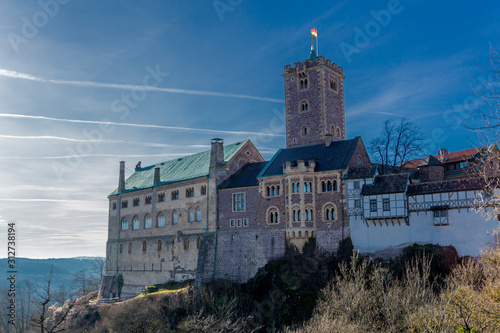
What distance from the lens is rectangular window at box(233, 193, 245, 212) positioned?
51.6m

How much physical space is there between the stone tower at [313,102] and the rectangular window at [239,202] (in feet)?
29.8

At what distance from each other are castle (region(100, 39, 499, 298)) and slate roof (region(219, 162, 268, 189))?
0.56 feet

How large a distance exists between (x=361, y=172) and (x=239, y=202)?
44.0 ft

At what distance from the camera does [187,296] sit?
50625mm

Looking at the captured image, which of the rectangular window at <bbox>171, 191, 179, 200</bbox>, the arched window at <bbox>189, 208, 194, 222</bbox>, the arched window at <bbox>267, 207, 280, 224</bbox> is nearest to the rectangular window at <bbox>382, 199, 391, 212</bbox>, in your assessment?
the arched window at <bbox>267, 207, 280, 224</bbox>

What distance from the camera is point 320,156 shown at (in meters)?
48.9

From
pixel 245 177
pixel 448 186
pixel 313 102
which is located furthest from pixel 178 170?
pixel 448 186

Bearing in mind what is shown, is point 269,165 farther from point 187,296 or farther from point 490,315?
point 490,315

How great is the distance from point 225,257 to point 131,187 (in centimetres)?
2224

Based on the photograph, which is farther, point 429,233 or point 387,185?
point 387,185

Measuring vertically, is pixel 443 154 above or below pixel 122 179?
above

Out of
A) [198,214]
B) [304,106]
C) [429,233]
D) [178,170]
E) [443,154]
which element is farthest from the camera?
[178,170]

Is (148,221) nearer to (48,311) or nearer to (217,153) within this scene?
(217,153)

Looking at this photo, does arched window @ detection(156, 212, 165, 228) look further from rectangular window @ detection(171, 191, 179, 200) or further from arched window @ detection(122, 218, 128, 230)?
arched window @ detection(122, 218, 128, 230)
